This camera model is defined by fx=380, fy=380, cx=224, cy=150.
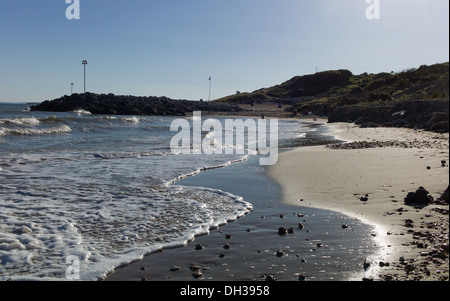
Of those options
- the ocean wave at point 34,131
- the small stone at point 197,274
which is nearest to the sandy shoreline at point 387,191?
the small stone at point 197,274

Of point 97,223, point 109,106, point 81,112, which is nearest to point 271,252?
point 97,223

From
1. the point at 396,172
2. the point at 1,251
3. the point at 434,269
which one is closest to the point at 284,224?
the point at 434,269

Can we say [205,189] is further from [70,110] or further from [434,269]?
[70,110]

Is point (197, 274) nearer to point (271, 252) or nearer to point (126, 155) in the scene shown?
point (271, 252)

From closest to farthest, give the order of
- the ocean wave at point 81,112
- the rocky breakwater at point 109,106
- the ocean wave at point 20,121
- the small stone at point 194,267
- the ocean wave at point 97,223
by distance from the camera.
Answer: the small stone at point 194,267, the ocean wave at point 97,223, the ocean wave at point 20,121, the ocean wave at point 81,112, the rocky breakwater at point 109,106

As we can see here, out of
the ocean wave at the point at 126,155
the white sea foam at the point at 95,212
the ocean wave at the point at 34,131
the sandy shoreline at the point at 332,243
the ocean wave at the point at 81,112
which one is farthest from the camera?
the ocean wave at the point at 81,112

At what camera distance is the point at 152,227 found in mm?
5871

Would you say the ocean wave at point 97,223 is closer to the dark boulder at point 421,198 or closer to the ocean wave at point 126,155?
the dark boulder at point 421,198

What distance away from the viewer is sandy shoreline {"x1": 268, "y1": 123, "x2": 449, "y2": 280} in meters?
4.07

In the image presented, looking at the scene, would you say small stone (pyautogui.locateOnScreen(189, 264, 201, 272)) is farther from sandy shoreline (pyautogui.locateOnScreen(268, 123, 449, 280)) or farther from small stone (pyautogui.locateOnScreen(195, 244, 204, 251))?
sandy shoreline (pyautogui.locateOnScreen(268, 123, 449, 280))

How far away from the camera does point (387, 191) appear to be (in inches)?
289

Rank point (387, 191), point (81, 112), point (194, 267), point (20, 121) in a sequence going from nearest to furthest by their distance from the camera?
point (194, 267), point (387, 191), point (20, 121), point (81, 112)

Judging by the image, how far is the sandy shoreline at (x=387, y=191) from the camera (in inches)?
160

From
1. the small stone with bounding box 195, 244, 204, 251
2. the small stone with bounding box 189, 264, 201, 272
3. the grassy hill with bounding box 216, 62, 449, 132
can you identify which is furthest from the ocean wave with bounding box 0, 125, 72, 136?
the grassy hill with bounding box 216, 62, 449, 132
